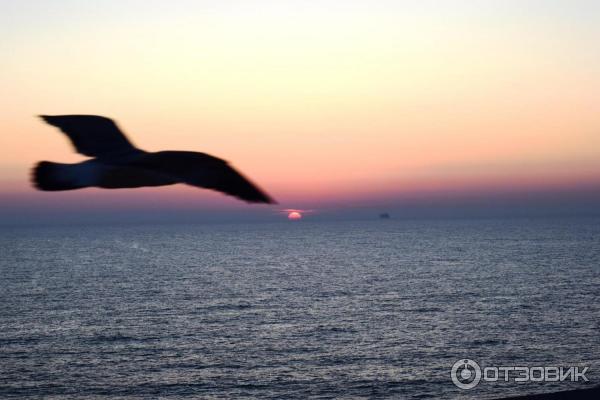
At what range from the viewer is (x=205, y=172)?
13.5 feet

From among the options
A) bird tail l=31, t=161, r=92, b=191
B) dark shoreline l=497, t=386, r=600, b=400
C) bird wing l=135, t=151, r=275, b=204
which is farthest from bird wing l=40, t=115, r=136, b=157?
dark shoreline l=497, t=386, r=600, b=400

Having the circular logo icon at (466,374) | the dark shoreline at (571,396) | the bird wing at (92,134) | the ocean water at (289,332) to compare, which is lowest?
the circular logo icon at (466,374)

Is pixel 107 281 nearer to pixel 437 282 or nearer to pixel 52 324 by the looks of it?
pixel 52 324

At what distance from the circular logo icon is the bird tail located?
72.4 meters

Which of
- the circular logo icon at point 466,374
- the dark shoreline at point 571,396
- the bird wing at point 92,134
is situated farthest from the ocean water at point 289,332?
the bird wing at point 92,134

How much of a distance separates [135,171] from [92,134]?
156 cm

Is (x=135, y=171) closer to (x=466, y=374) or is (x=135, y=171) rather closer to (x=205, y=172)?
(x=205, y=172)

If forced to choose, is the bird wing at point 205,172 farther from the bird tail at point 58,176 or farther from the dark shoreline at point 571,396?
the dark shoreline at point 571,396

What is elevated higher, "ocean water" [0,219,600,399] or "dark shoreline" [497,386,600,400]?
"dark shoreline" [497,386,600,400]

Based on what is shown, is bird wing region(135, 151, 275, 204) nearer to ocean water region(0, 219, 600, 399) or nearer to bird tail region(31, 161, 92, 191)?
bird tail region(31, 161, 92, 191)

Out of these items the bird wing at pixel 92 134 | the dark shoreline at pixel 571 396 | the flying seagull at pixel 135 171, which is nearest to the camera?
the flying seagull at pixel 135 171

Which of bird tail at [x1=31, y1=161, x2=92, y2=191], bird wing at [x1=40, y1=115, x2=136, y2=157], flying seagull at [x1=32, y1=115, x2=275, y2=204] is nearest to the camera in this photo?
flying seagull at [x1=32, y1=115, x2=275, y2=204]

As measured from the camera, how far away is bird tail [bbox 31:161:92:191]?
165 inches

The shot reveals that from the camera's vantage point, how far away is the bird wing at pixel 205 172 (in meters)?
3.92
